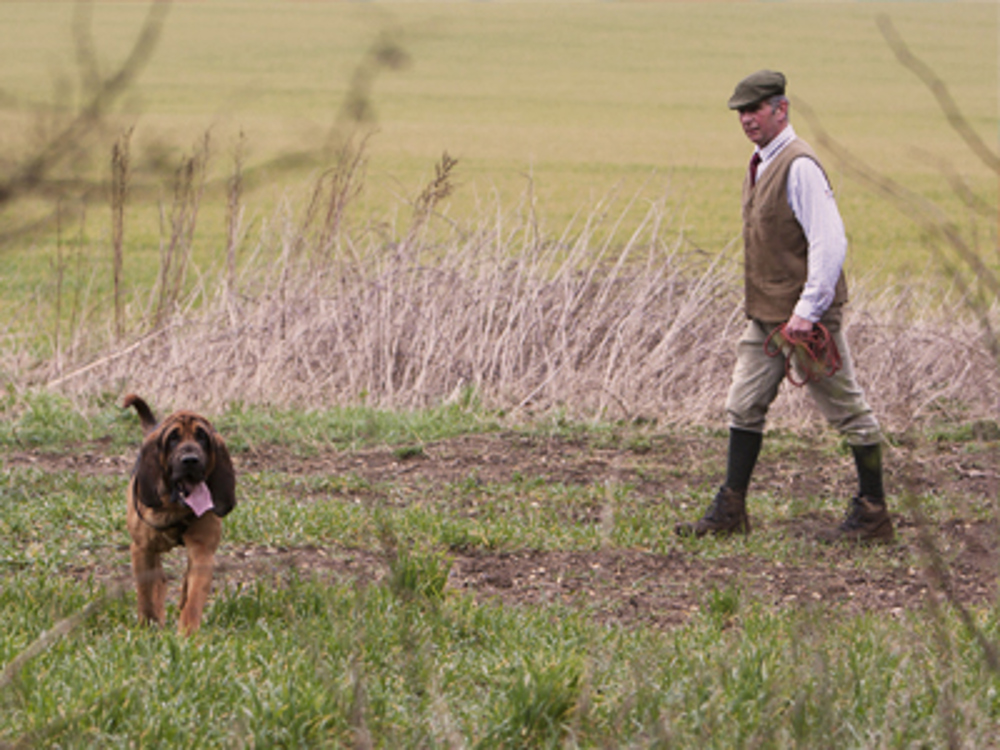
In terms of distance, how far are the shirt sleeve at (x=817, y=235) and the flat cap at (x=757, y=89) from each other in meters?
0.36

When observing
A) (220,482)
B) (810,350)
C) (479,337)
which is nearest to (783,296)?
(810,350)

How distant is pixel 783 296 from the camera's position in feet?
19.1

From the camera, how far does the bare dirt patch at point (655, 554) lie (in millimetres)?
4898

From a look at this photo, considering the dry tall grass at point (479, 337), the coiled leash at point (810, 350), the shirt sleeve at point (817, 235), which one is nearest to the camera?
the shirt sleeve at point (817, 235)

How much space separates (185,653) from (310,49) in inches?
77.5

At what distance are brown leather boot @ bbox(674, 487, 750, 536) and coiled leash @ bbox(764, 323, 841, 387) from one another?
662 mm

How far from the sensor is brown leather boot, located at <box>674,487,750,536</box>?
232 inches

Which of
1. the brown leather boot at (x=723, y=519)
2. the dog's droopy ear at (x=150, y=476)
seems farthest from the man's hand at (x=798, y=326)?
the dog's droopy ear at (x=150, y=476)

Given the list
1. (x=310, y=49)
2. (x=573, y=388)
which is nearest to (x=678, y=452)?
(x=573, y=388)

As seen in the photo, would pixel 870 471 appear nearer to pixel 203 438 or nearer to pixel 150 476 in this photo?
pixel 203 438

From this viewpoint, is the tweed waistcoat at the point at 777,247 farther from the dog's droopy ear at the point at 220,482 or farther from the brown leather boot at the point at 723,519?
the dog's droopy ear at the point at 220,482

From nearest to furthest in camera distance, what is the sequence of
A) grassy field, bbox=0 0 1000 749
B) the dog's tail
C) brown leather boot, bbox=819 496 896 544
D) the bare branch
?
the bare branch < grassy field, bbox=0 0 1000 749 < the dog's tail < brown leather boot, bbox=819 496 896 544

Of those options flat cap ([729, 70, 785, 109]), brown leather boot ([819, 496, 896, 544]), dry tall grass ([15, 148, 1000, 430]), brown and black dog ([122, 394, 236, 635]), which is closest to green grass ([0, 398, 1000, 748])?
brown and black dog ([122, 394, 236, 635])

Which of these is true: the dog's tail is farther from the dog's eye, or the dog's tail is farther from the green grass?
the green grass
